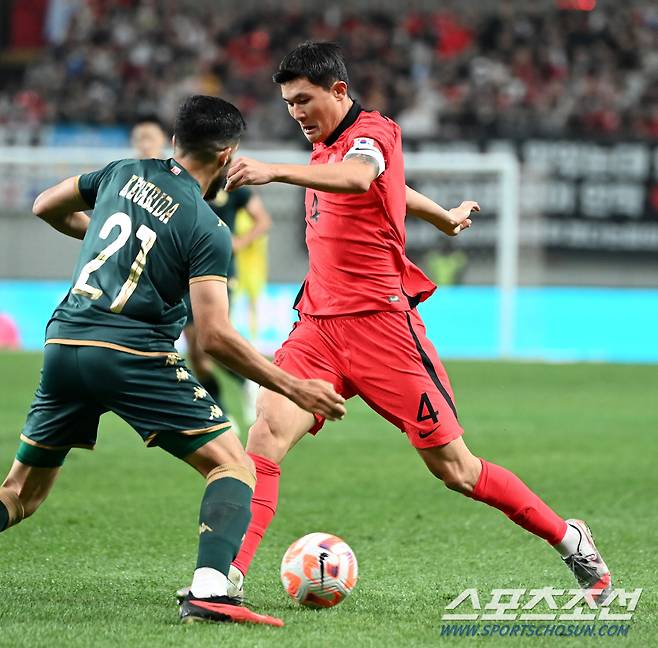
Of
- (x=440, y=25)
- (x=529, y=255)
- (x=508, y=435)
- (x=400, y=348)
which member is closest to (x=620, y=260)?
(x=529, y=255)

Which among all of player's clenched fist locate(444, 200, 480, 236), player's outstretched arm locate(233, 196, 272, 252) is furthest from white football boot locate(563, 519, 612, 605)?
player's outstretched arm locate(233, 196, 272, 252)

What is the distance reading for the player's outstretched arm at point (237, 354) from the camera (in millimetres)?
4219

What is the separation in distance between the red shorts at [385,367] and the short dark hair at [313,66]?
97cm

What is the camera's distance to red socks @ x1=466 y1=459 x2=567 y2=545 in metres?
5.02

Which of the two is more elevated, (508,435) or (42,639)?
(42,639)

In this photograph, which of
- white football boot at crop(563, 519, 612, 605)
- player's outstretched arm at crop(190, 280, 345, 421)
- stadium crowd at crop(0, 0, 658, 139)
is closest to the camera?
player's outstretched arm at crop(190, 280, 345, 421)

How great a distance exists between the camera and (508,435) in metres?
10.1

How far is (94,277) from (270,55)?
67.1ft

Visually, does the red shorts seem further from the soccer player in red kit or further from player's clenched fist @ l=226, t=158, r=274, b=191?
player's clenched fist @ l=226, t=158, r=274, b=191

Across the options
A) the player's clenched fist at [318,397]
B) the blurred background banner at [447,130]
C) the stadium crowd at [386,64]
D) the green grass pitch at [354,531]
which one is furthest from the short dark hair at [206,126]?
the stadium crowd at [386,64]

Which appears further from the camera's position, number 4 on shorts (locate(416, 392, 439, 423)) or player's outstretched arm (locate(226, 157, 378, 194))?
number 4 on shorts (locate(416, 392, 439, 423))

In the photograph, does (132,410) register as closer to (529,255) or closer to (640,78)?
(529,255)

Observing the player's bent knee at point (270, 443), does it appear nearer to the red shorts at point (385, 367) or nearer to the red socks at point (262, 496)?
the red socks at point (262, 496)

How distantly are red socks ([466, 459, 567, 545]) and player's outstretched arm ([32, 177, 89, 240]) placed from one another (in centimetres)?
188
